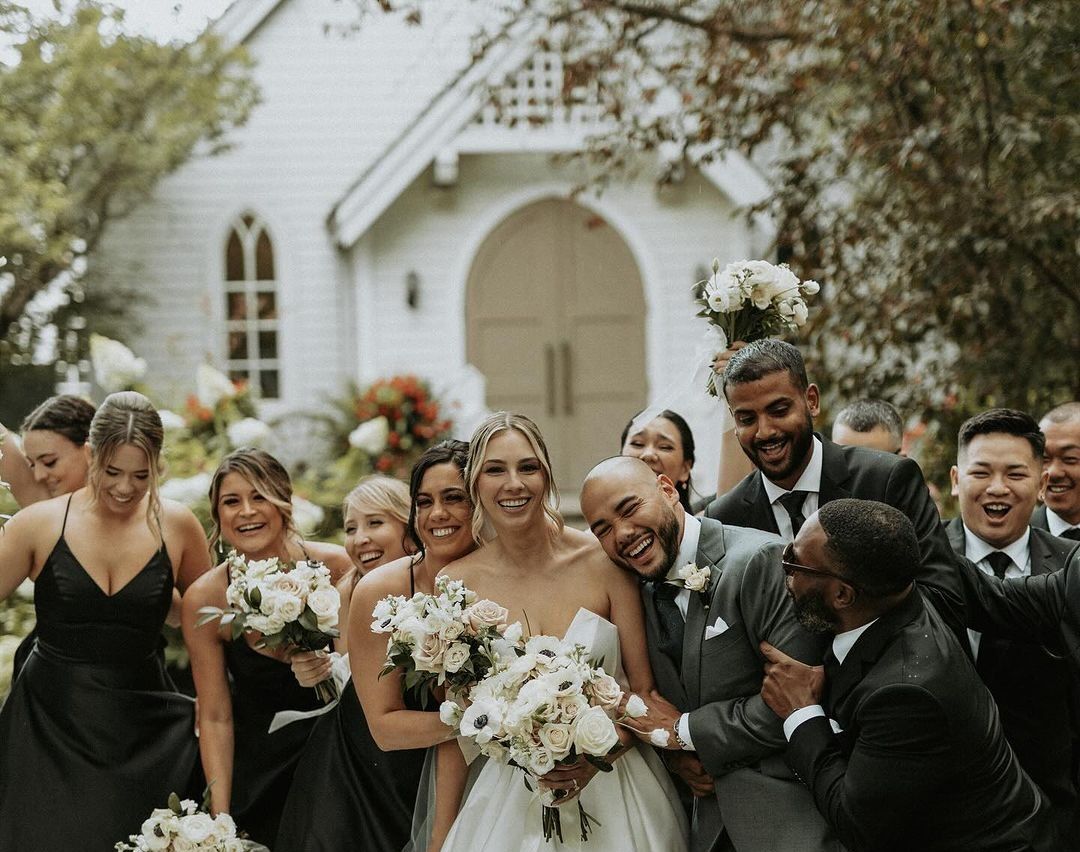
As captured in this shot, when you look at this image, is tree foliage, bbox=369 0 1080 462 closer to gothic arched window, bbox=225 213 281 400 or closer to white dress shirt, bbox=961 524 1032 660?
white dress shirt, bbox=961 524 1032 660

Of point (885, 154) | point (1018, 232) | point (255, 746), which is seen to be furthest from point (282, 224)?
point (255, 746)

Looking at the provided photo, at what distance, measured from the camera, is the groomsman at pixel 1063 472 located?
5152 millimetres

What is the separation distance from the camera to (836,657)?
12.3 feet

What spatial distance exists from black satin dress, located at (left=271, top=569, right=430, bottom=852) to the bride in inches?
15.5

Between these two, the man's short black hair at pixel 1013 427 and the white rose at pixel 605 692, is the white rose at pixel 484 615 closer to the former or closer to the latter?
the white rose at pixel 605 692

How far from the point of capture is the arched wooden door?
47.6ft

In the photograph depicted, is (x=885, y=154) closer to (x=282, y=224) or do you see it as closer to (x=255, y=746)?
(x=255, y=746)

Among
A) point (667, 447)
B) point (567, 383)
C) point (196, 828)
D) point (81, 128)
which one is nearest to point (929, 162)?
point (667, 447)

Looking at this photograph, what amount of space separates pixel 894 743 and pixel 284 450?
11574mm

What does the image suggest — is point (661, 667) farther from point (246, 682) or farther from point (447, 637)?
point (246, 682)

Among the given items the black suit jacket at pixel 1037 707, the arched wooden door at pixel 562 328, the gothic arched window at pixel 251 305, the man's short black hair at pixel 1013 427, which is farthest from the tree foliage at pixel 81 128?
the black suit jacket at pixel 1037 707

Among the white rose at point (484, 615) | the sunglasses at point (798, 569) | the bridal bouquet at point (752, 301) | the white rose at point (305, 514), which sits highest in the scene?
the bridal bouquet at point (752, 301)

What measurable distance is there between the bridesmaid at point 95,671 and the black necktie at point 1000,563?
10.8 ft

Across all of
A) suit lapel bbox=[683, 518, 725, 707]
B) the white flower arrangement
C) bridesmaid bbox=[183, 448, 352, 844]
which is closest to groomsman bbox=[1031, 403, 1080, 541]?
suit lapel bbox=[683, 518, 725, 707]
